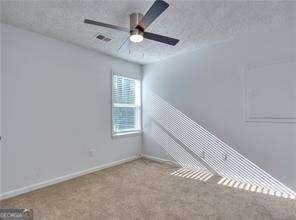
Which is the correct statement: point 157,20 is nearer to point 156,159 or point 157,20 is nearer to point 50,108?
point 50,108

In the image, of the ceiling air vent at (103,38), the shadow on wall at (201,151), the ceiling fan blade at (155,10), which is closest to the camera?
the ceiling fan blade at (155,10)

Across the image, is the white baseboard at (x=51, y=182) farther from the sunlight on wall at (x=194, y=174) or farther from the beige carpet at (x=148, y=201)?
the sunlight on wall at (x=194, y=174)

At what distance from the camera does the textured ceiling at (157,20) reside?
Result: 6.72 feet

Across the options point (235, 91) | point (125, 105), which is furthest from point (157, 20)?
point (125, 105)

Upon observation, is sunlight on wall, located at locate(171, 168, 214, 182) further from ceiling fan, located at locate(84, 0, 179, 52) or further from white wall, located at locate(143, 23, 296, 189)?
ceiling fan, located at locate(84, 0, 179, 52)

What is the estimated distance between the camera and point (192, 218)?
197 cm

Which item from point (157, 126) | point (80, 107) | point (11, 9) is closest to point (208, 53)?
point (157, 126)

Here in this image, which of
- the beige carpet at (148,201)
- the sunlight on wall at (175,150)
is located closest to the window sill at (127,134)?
the sunlight on wall at (175,150)

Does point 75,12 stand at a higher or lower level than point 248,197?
higher

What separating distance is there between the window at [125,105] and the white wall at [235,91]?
714 mm

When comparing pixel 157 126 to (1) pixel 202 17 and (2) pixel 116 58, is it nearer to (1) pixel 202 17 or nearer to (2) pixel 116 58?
(2) pixel 116 58

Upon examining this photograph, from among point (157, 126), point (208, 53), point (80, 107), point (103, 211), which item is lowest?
point (103, 211)

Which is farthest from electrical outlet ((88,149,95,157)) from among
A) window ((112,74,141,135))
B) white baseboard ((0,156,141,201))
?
window ((112,74,141,135))

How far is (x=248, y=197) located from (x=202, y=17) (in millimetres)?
2420
